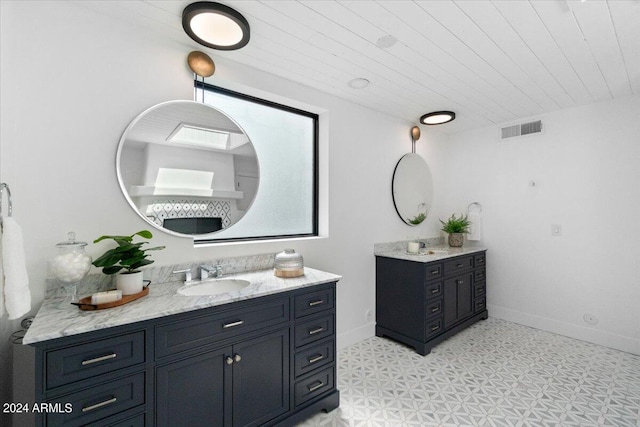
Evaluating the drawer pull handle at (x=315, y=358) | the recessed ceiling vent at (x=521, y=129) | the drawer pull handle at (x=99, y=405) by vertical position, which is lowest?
the drawer pull handle at (x=315, y=358)

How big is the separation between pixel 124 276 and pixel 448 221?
145 inches

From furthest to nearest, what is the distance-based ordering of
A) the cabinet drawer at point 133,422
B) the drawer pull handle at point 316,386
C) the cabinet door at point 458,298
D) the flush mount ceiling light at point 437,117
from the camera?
the flush mount ceiling light at point 437,117, the cabinet door at point 458,298, the drawer pull handle at point 316,386, the cabinet drawer at point 133,422

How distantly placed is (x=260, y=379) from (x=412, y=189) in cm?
272

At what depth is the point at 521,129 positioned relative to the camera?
3398mm

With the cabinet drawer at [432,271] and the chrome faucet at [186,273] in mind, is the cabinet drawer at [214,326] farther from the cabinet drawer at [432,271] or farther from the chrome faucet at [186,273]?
the cabinet drawer at [432,271]

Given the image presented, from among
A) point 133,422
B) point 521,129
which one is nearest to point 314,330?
point 133,422

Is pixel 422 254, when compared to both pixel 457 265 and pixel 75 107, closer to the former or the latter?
pixel 457 265

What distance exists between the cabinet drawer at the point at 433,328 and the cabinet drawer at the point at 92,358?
2351 millimetres

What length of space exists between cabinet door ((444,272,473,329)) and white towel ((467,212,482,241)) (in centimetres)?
66

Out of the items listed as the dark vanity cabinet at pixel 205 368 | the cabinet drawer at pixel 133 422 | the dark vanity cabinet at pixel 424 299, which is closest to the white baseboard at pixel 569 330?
the dark vanity cabinet at pixel 424 299

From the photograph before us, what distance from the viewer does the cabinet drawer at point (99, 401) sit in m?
1.10

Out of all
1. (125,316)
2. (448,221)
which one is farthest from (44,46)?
(448,221)

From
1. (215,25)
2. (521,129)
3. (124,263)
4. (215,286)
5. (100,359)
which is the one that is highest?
(215,25)

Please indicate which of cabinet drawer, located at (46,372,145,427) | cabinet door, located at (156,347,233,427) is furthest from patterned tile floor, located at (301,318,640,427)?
cabinet drawer, located at (46,372,145,427)
